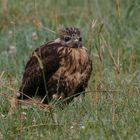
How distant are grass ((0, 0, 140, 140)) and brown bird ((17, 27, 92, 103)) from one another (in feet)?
0.58

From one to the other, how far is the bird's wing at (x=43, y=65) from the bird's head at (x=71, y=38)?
11 centimetres

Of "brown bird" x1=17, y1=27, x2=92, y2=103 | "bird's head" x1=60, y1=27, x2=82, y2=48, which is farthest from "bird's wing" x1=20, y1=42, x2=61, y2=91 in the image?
"bird's head" x1=60, y1=27, x2=82, y2=48

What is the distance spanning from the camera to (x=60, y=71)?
9531 mm

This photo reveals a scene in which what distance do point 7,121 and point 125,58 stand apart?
11.6 feet

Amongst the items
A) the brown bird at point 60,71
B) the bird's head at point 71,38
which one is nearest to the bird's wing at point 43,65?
the brown bird at point 60,71

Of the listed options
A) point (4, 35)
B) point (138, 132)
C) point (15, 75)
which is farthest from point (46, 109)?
point (4, 35)

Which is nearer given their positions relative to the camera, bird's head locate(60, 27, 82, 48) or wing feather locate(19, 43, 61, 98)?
wing feather locate(19, 43, 61, 98)

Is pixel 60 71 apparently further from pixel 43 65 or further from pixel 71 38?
pixel 71 38

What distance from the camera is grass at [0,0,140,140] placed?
26.9 ft

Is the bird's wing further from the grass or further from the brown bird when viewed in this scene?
the grass

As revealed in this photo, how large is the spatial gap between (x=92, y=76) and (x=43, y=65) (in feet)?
3.70

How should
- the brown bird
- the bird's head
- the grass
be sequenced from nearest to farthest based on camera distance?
the grass → the brown bird → the bird's head

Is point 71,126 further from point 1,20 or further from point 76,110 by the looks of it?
point 1,20

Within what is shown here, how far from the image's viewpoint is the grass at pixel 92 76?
322 inches
